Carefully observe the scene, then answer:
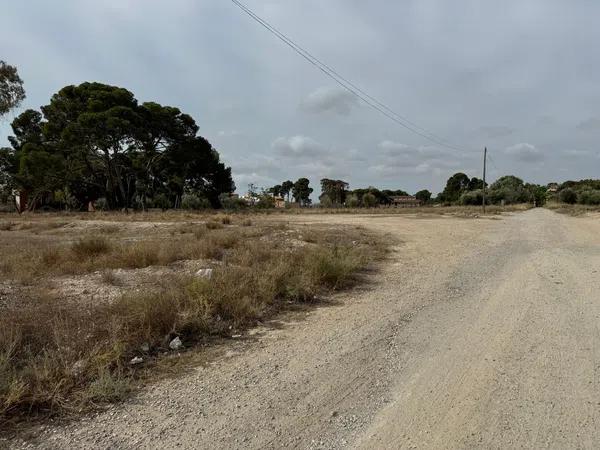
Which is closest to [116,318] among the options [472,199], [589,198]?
[589,198]

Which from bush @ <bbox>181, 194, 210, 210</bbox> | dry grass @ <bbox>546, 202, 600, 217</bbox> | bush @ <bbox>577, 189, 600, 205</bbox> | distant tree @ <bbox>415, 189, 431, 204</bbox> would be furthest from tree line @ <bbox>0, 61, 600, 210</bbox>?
distant tree @ <bbox>415, 189, 431, 204</bbox>

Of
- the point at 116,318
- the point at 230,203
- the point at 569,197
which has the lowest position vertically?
the point at 116,318

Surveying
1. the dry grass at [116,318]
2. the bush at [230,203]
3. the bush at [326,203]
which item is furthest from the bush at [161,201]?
the dry grass at [116,318]

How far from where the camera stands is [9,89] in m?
23.1

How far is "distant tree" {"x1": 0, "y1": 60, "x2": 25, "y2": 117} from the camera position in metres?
22.8

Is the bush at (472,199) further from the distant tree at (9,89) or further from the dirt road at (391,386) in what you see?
the dirt road at (391,386)

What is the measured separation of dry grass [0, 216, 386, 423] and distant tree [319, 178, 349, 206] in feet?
350

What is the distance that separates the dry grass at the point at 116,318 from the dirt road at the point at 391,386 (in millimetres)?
411

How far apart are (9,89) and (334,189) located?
98942 mm

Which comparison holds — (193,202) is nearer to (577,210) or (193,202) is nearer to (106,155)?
(106,155)

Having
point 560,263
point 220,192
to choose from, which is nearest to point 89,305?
point 560,263

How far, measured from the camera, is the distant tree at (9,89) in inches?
896

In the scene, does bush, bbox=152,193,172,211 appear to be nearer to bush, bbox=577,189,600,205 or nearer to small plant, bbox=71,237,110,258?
small plant, bbox=71,237,110,258

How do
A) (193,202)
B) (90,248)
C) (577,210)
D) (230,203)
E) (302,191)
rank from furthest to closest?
(302,191)
(230,203)
(193,202)
(577,210)
(90,248)
